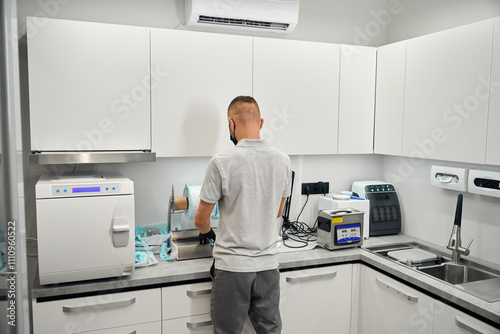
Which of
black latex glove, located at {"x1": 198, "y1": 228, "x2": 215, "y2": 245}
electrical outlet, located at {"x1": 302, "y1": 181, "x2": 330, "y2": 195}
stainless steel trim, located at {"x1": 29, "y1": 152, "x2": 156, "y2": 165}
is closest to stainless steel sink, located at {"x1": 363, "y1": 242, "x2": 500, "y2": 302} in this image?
electrical outlet, located at {"x1": 302, "y1": 181, "x2": 330, "y2": 195}

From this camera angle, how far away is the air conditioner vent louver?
254 cm

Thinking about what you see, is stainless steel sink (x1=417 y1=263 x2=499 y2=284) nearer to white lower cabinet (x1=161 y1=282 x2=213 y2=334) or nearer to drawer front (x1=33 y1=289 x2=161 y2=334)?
white lower cabinet (x1=161 y1=282 x2=213 y2=334)

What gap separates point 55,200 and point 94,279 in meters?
0.44

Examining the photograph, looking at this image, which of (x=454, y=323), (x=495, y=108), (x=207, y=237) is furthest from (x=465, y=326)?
(x=207, y=237)

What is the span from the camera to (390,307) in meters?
2.27

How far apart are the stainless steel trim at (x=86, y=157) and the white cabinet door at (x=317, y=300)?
102 centimetres

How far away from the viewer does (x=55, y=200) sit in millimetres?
1819

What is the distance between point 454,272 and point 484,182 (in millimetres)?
537

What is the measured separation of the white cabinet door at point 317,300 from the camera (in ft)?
7.64

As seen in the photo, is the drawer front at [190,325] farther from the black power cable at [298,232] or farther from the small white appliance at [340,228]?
the small white appliance at [340,228]

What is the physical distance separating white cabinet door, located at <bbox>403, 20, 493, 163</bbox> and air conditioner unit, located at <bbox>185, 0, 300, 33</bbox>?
2.61 feet

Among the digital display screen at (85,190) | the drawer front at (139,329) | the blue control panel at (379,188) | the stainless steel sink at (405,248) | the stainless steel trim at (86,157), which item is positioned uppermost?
the stainless steel trim at (86,157)

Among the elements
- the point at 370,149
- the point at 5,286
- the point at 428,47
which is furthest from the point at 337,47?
the point at 5,286

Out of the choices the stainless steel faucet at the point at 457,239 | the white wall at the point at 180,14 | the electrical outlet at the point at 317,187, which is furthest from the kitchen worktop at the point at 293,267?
the white wall at the point at 180,14
